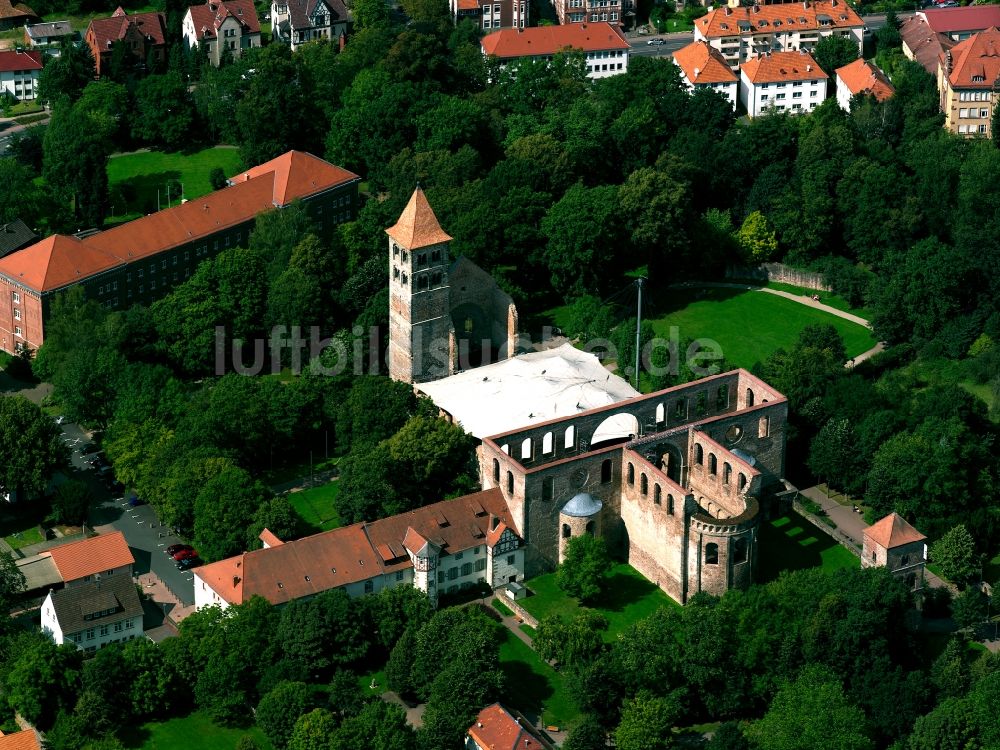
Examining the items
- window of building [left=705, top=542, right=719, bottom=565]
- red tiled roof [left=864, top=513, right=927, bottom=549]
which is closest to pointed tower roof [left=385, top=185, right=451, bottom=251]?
window of building [left=705, top=542, right=719, bottom=565]

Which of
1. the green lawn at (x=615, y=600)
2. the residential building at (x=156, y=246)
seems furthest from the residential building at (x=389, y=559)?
the residential building at (x=156, y=246)

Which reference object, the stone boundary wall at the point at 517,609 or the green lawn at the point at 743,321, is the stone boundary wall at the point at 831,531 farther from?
the stone boundary wall at the point at 517,609

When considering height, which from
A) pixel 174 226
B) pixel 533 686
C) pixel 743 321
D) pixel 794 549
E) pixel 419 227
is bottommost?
pixel 533 686

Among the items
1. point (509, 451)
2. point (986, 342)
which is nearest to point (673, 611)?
point (509, 451)

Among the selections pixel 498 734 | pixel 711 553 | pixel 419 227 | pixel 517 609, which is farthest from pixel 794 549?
pixel 419 227

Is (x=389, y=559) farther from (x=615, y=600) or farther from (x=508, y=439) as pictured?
(x=615, y=600)

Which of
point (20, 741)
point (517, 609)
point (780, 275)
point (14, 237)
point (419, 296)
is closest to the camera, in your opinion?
point (20, 741)

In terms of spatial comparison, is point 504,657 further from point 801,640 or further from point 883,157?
point 883,157

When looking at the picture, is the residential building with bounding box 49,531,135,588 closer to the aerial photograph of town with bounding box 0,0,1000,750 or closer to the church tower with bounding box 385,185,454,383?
the aerial photograph of town with bounding box 0,0,1000,750
